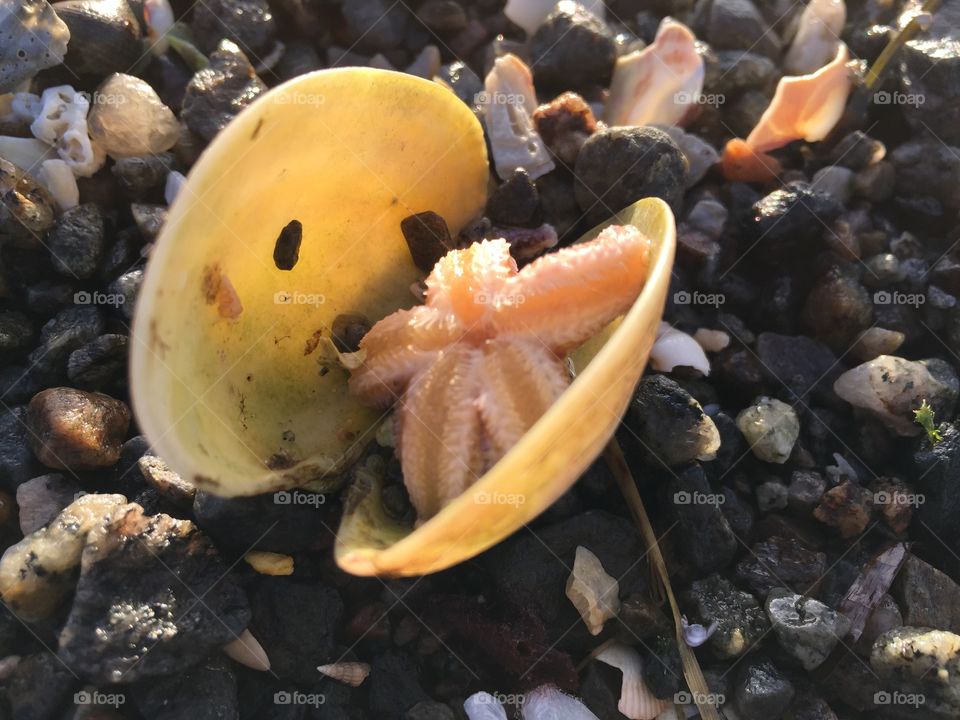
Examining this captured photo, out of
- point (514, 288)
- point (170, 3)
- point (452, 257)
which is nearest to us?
point (514, 288)

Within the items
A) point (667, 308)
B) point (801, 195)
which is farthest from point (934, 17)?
point (667, 308)

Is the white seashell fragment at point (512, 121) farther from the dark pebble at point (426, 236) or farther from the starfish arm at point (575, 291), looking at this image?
the starfish arm at point (575, 291)

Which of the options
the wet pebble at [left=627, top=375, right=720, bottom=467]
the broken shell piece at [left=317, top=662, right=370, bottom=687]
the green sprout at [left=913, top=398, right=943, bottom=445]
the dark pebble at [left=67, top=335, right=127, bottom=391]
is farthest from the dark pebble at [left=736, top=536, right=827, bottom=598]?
the dark pebble at [left=67, top=335, right=127, bottom=391]

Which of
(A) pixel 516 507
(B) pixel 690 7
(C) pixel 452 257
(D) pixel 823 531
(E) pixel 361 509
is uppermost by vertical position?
(B) pixel 690 7

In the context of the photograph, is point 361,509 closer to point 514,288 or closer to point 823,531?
point 514,288

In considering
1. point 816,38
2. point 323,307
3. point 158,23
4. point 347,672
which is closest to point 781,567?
point 347,672

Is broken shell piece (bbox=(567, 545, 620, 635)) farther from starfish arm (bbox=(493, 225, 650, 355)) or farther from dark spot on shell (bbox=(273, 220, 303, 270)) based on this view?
dark spot on shell (bbox=(273, 220, 303, 270))

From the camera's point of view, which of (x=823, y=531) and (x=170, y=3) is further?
(x=170, y=3)
